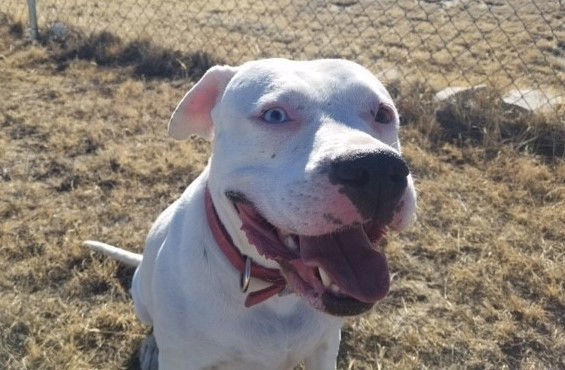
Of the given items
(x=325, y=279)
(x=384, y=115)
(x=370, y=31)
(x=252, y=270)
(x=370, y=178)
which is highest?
(x=370, y=178)

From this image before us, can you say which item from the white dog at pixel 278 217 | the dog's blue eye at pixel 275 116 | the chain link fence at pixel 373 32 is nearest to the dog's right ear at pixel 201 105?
the white dog at pixel 278 217

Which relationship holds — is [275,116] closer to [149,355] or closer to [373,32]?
[149,355]

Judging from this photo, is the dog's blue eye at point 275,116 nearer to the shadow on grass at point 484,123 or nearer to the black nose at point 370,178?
the black nose at point 370,178

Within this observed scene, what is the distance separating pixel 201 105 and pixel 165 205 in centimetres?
160

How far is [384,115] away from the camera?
2020mm

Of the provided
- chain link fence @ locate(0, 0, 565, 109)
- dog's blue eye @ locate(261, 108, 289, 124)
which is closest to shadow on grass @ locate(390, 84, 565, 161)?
chain link fence @ locate(0, 0, 565, 109)

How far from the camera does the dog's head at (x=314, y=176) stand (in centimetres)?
160

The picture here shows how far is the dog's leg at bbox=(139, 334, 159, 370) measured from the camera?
105 inches

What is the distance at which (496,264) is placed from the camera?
330 centimetres

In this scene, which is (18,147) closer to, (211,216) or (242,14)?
(211,216)

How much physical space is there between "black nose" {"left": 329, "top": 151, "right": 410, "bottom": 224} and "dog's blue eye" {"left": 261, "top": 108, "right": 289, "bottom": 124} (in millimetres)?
312

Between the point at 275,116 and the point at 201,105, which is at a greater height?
the point at 275,116

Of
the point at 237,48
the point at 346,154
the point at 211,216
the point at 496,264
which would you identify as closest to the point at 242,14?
the point at 237,48

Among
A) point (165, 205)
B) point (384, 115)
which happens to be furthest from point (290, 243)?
point (165, 205)
